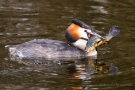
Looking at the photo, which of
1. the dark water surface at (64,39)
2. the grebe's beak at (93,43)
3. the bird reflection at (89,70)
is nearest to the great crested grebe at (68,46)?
the grebe's beak at (93,43)

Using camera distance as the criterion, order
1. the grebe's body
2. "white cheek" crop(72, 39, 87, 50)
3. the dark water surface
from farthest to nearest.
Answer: "white cheek" crop(72, 39, 87, 50), the grebe's body, the dark water surface

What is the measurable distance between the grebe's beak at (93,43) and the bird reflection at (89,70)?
0.41 m

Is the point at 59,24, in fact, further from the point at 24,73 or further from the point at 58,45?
the point at 24,73

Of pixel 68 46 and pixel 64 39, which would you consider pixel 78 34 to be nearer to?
pixel 68 46

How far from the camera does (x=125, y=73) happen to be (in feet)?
32.1

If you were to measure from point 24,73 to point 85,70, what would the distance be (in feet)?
3.76

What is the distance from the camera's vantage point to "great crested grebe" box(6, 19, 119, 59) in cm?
1103

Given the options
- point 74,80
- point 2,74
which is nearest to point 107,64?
point 74,80

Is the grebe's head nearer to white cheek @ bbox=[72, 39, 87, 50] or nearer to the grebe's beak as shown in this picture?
white cheek @ bbox=[72, 39, 87, 50]

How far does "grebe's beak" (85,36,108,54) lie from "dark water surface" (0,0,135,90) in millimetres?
206

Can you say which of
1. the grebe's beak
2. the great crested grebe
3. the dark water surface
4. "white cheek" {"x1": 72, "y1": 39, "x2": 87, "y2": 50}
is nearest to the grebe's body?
the great crested grebe

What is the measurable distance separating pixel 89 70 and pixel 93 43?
123 cm

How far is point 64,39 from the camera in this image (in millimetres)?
12219

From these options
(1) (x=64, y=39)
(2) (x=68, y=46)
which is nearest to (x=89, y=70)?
(2) (x=68, y=46)
